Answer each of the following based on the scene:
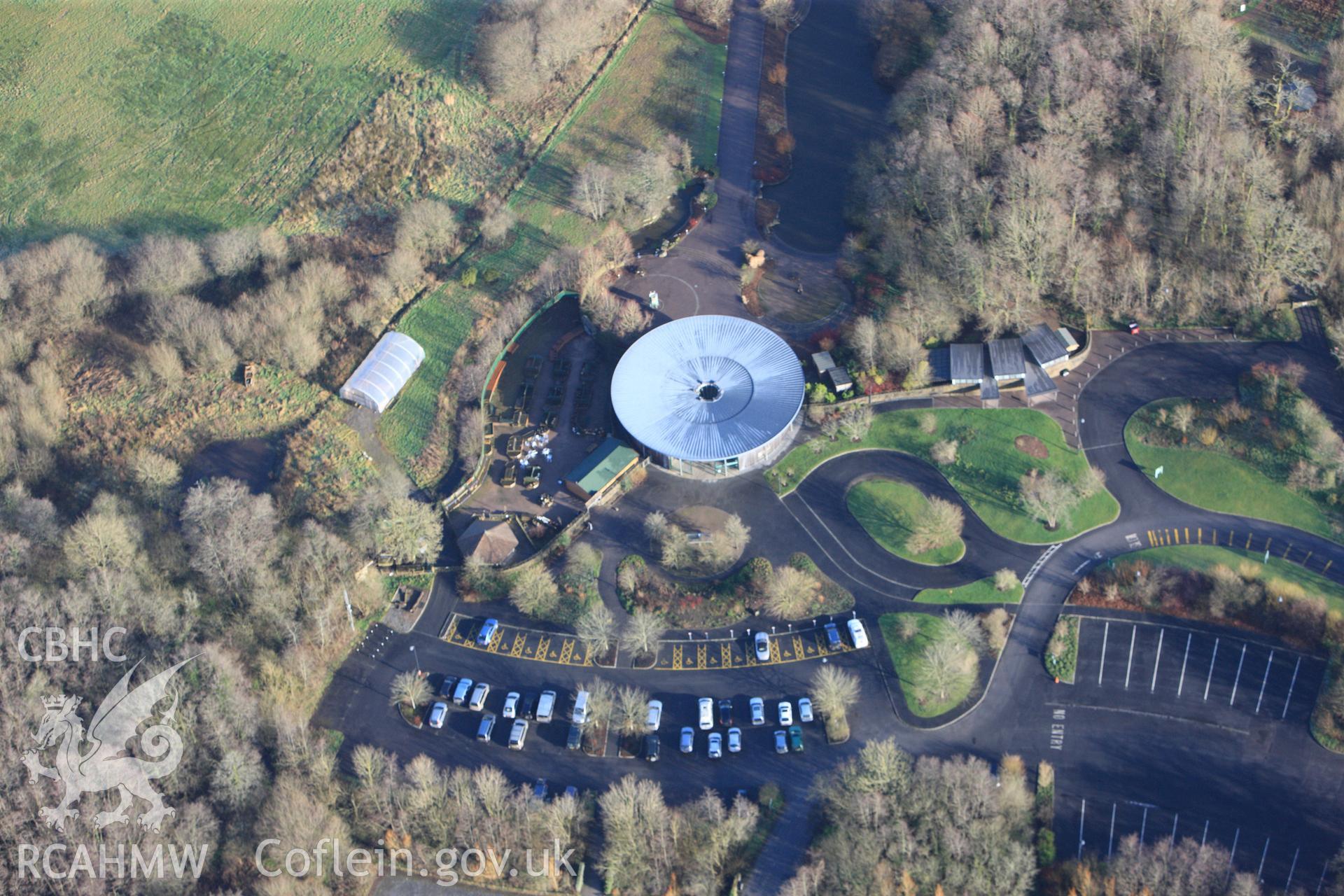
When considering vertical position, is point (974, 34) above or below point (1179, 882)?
above

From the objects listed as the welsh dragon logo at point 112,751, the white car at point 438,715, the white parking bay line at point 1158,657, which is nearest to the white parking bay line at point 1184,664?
the white parking bay line at point 1158,657

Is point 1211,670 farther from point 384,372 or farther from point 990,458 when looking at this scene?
point 384,372

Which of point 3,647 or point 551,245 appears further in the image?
point 551,245

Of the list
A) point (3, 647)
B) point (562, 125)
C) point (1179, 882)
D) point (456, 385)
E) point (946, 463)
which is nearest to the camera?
point (1179, 882)

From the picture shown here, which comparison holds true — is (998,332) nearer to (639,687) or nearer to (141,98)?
(639,687)

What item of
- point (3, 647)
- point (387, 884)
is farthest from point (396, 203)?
point (387, 884)
